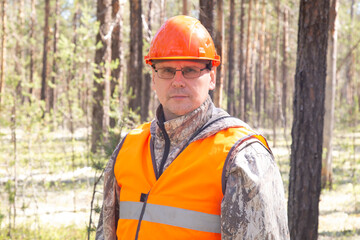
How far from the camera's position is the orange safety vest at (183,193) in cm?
161

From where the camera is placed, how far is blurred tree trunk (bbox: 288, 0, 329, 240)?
431 cm

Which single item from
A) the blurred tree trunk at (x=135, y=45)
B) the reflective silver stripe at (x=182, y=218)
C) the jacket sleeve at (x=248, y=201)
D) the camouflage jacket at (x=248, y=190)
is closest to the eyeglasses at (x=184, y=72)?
the camouflage jacket at (x=248, y=190)

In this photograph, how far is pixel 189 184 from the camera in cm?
164

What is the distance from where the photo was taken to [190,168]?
1.64m

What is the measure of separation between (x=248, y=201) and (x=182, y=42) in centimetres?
75

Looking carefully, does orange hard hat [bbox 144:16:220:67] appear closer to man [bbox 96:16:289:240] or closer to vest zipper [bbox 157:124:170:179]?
man [bbox 96:16:289:240]

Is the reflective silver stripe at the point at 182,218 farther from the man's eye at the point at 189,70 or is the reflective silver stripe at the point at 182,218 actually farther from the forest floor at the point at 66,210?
the forest floor at the point at 66,210

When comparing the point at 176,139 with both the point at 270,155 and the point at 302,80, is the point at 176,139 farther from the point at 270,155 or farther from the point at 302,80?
the point at 302,80

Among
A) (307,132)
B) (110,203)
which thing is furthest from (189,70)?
(307,132)

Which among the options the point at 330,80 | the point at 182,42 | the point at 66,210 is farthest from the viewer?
the point at 330,80

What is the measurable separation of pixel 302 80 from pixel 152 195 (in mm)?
3184

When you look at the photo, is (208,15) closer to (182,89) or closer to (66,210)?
(182,89)

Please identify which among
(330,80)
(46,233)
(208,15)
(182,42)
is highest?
(208,15)

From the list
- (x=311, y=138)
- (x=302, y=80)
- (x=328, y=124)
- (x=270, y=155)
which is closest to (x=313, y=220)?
(x=311, y=138)
